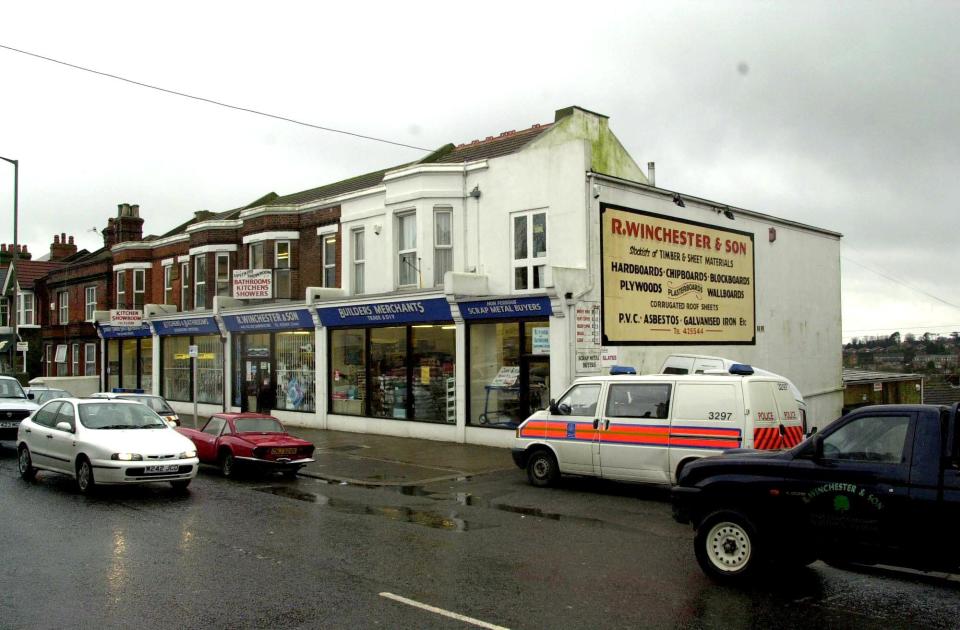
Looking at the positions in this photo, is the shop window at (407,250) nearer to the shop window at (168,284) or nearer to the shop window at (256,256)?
the shop window at (256,256)

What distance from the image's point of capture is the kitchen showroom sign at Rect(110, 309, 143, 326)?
3098 centimetres

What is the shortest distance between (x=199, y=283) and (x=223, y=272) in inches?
66.5

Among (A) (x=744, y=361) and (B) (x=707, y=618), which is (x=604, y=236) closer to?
(A) (x=744, y=361)

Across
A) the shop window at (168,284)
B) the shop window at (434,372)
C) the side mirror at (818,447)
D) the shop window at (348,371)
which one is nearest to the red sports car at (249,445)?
the shop window at (434,372)

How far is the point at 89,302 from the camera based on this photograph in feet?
125

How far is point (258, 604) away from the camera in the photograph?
659 centimetres

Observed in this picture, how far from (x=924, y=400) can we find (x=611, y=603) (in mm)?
29246

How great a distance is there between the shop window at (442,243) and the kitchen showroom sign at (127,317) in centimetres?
1636

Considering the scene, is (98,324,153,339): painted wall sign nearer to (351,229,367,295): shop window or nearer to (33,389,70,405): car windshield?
(33,389,70,405): car windshield

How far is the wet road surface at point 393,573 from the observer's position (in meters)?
6.32

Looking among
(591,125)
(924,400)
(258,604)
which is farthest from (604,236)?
(924,400)

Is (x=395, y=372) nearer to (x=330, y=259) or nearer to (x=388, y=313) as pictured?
(x=388, y=313)

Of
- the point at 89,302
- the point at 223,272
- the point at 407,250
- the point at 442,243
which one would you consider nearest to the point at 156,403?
the point at 407,250

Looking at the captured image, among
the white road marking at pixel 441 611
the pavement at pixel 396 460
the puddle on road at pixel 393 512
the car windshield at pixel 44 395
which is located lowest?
the pavement at pixel 396 460
